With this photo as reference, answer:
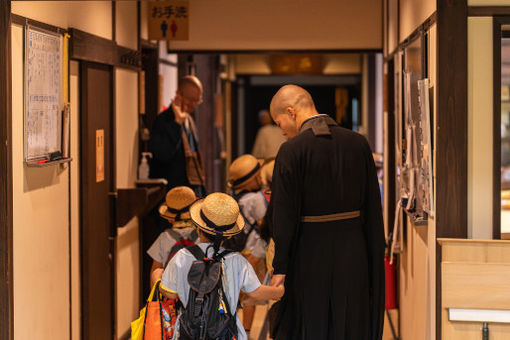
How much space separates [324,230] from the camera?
3.53m

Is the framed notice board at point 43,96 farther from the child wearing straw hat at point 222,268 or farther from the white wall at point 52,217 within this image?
the child wearing straw hat at point 222,268

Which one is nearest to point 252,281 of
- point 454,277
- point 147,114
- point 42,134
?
point 454,277

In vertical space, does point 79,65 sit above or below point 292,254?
above

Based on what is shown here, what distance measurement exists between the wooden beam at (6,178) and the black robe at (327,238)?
Result: 1156 mm

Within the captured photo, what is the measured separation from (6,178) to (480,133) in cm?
206

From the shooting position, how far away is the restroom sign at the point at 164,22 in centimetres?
661

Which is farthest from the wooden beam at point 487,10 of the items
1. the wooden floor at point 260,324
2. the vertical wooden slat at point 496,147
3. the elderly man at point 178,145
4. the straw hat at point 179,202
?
the elderly man at point 178,145

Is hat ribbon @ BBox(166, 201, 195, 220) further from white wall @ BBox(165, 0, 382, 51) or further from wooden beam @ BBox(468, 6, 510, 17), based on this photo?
white wall @ BBox(165, 0, 382, 51)

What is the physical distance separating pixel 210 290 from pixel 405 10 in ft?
8.66

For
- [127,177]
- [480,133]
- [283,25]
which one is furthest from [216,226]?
[283,25]

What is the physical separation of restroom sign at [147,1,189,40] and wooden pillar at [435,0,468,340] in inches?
138

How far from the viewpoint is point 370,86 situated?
12.6m

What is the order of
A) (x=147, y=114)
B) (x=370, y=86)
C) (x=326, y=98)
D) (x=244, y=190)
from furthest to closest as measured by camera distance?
1. (x=326, y=98)
2. (x=370, y=86)
3. (x=147, y=114)
4. (x=244, y=190)

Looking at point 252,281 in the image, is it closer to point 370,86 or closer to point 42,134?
point 42,134
